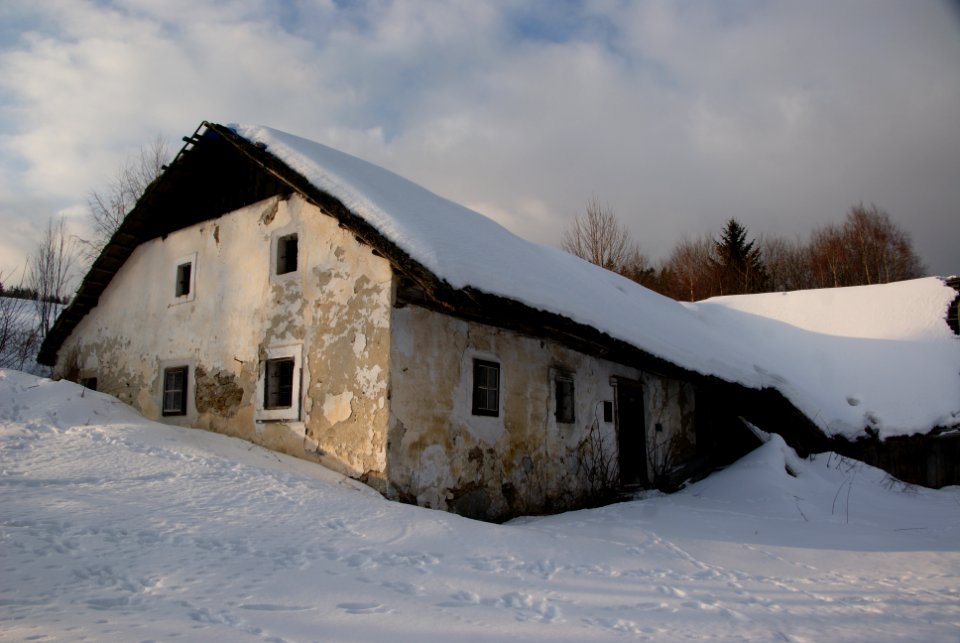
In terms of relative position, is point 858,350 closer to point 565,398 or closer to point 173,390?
point 565,398

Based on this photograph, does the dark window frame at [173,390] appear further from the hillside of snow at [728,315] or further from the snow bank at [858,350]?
the snow bank at [858,350]

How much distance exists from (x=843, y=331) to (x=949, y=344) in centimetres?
222

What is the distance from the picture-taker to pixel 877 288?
59.8 feet

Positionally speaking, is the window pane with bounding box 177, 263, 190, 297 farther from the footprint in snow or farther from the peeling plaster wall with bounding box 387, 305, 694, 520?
the footprint in snow

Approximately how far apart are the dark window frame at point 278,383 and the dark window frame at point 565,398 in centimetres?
396

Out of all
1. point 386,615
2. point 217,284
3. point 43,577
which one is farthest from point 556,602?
point 217,284

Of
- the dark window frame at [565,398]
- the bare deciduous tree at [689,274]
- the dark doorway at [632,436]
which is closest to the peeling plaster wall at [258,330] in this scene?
the dark window frame at [565,398]

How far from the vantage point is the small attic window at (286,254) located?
9461 mm

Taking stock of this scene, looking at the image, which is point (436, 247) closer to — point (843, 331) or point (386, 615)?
point (386, 615)

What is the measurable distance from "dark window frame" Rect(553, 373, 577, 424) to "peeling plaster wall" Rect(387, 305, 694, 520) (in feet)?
0.34

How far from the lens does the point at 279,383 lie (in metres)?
9.14

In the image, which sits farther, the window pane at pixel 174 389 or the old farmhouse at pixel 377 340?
the window pane at pixel 174 389

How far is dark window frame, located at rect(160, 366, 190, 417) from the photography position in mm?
10363

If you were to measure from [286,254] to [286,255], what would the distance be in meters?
0.01
